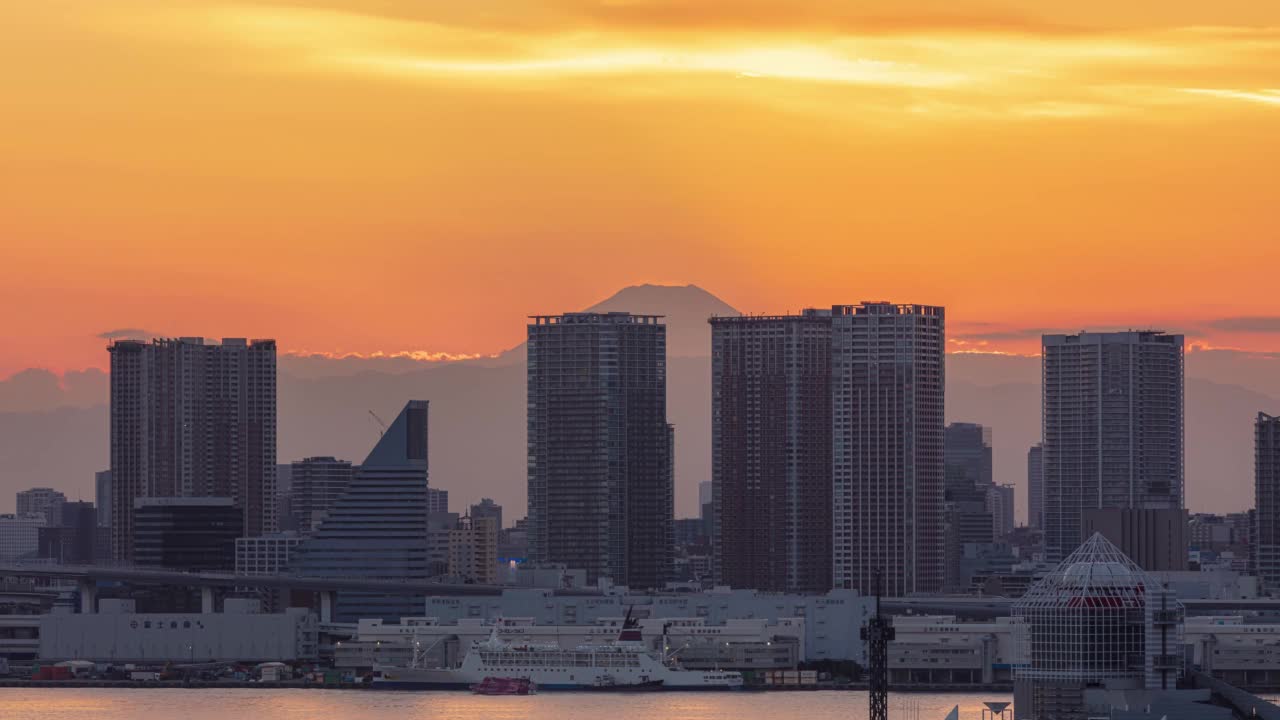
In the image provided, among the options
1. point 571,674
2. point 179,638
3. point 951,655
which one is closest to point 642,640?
point 571,674

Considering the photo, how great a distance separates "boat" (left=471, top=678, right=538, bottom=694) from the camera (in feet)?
374

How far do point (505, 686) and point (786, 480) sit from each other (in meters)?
83.3

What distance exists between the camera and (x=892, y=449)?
187 meters

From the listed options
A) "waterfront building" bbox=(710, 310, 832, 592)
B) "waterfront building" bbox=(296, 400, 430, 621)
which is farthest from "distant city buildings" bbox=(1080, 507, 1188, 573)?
"waterfront building" bbox=(296, 400, 430, 621)

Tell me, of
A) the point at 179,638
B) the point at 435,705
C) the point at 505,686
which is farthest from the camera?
the point at 179,638

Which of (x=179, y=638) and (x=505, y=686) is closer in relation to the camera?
(x=505, y=686)

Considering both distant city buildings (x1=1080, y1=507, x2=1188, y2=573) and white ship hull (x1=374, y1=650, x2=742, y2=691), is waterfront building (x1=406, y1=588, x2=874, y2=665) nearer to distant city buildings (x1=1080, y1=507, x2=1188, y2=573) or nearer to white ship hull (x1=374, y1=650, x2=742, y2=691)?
white ship hull (x1=374, y1=650, x2=742, y2=691)

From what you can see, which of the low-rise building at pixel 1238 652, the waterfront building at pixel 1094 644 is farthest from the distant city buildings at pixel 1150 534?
the waterfront building at pixel 1094 644

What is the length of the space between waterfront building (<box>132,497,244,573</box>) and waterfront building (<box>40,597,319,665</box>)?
5283 cm

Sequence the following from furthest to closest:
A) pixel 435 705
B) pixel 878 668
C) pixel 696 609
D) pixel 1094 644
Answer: pixel 696 609
pixel 435 705
pixel 1094 644
pixel 878 668

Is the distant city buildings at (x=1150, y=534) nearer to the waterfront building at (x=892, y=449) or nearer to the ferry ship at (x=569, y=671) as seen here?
the waterfront building at (x=892, y=449)

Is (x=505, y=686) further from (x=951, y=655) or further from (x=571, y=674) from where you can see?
(x=951, y=655)

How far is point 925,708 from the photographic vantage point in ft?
317

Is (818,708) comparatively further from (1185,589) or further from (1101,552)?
(1185,589)
